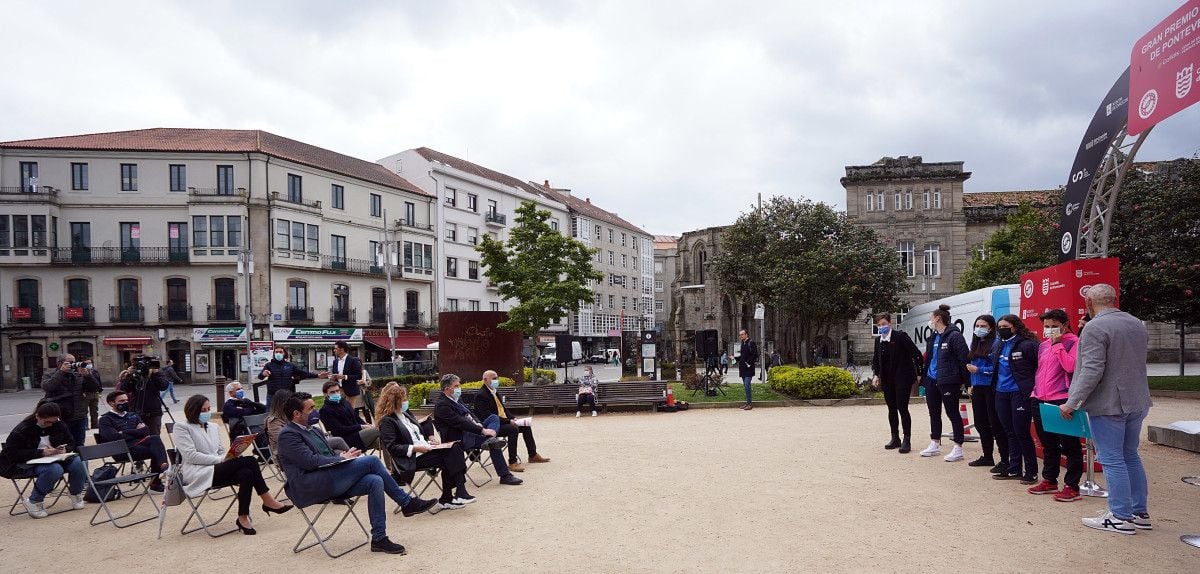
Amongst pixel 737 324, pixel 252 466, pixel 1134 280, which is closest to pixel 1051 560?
pixel 252 466

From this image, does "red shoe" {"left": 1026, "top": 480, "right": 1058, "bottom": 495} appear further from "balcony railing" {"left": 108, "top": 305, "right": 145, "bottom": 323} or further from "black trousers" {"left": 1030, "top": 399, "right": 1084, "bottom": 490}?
"balcony railing" {"left": 108, "top": 305, "right": 145, "bottom": 323}

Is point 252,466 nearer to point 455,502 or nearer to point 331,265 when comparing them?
point 455,502

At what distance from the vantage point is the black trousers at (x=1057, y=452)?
23.2ft

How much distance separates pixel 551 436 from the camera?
529 inches

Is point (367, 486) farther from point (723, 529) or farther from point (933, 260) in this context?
point (933, 260)

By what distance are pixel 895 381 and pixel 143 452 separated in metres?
10.5

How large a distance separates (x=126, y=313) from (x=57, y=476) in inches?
1484

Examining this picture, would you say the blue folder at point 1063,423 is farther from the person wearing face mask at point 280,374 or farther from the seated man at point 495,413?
the person wearing face mask at point 280,374

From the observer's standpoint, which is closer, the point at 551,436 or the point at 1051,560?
the point at 1051,560

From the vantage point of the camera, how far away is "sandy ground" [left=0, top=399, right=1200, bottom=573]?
5.48 metres

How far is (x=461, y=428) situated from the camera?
827cm

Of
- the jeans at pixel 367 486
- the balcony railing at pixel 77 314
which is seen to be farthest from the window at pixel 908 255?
the balcony railing at pixel 77 314

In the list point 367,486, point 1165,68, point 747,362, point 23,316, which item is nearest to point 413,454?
point 367,486

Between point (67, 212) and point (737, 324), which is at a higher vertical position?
point (67, 212)
